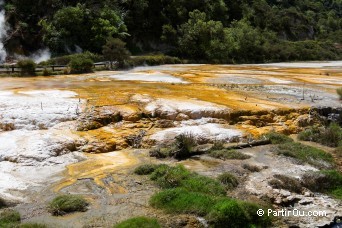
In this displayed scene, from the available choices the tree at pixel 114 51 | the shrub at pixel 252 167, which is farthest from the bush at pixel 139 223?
the tree at pixel 114 51

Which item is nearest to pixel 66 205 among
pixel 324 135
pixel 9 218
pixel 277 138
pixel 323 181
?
pixel 9 218

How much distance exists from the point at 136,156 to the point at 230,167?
2.78m

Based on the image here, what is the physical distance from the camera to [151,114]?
15.8 m

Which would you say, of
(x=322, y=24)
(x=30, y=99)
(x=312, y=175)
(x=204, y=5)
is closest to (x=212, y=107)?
(x=312, y=175)

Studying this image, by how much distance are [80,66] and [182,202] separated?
23.5m

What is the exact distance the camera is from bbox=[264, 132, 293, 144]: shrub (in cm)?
1418

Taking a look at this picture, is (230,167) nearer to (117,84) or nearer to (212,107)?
(212,107)

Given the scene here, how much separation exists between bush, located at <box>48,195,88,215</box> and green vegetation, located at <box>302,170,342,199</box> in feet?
17.5

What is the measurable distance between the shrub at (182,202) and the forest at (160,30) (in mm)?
31290

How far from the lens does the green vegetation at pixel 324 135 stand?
47.2ft

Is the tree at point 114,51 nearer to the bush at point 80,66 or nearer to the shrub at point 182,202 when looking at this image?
the bush at point 80,66

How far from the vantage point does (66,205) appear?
898 cm

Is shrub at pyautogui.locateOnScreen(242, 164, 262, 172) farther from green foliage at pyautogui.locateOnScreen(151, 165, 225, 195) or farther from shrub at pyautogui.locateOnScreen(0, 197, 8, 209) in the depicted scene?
shrub at pyautogui.locateOnScreen(0, 197, 8, 209)

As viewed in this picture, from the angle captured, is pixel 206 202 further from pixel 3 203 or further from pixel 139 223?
pixel 3 203
